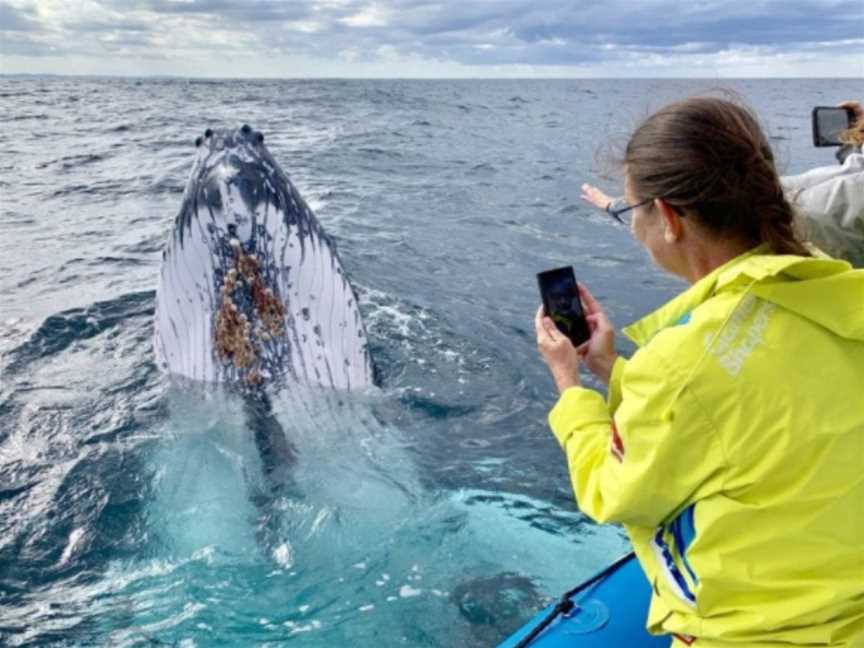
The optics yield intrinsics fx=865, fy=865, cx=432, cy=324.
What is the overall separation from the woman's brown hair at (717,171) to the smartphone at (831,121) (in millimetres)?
1950

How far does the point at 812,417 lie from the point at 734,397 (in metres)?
0.17

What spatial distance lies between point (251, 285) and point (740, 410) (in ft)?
10.2

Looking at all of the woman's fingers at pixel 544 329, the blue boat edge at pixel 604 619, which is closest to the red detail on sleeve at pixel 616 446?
the woman's fingers at pixel 544 329

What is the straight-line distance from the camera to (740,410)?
1.71 m

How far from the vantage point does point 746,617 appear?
72.3 inches

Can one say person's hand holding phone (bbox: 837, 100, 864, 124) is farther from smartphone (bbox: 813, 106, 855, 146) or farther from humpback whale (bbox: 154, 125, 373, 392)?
humpback whale (bbox: 154, 125, 373, 392)

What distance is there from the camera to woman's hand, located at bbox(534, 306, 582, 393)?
2.28m

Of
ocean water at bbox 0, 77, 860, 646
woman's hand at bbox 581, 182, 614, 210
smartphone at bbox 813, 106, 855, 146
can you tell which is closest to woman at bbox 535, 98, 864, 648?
ocean water at bbox 0, 77, 860, 646

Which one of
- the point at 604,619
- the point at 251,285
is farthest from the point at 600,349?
the point at 251,285

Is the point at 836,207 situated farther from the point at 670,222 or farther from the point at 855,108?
the point at 670,222

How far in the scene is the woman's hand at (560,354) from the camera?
7.49ft

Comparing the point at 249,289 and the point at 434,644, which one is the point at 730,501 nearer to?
the point at 434,644

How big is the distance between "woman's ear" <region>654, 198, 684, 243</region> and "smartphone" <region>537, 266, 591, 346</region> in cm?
45

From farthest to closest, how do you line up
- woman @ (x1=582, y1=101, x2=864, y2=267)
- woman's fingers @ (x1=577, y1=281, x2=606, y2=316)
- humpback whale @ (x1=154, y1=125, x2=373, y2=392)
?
humpback whale @ (x1=154, y1=125, x2=373, y2=392)
woman @ (x1=582, y1=101, x2=864, y2=267)
woman's fingers @ (x1=577, y1=281, x2=606, y2=316)
